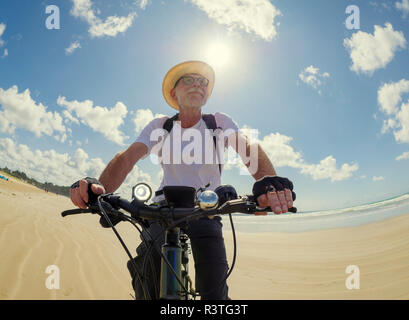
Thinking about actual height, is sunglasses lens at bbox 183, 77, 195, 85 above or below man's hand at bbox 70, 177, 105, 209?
above

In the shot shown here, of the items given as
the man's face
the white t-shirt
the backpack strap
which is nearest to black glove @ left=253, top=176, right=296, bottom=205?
the white t-shirt

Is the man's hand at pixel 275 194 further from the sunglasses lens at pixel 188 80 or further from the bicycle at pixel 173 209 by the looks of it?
the sunglasses lens at pixel 188 80

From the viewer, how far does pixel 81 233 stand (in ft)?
27.0

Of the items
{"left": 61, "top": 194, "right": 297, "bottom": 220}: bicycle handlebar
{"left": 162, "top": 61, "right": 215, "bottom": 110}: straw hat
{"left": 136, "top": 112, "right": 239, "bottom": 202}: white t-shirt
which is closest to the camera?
{"left": 61, "top": 194, "right": 297, "bottom": 220}: bicycle handlebar

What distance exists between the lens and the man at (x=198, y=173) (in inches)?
50.1

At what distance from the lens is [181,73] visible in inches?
121

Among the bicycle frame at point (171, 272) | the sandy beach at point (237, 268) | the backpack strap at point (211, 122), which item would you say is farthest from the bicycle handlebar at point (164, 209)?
the sandy beach at point (237, 268)

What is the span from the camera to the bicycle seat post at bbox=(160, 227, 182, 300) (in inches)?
55.4

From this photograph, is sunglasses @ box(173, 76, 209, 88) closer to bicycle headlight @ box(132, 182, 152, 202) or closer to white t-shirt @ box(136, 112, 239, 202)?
white t-shirt @ box(136, 112, 239, 202)

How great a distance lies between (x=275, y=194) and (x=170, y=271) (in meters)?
0.81

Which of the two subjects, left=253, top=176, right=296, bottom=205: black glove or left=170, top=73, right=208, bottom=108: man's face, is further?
left=170, top=73, right=208, bottom=108: man's face

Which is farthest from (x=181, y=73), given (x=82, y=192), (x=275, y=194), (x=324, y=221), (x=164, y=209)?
(x=324, y=221)

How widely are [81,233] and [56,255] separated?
2.80 metres

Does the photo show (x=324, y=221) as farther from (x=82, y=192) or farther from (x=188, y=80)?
(x=82, y=192)
